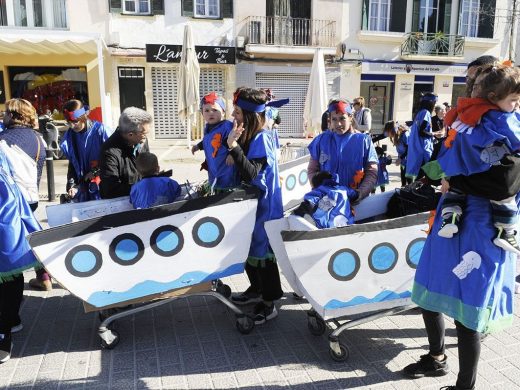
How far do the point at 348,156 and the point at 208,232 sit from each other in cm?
117

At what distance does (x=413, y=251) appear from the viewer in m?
2.88

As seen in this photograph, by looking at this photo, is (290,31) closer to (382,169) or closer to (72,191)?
(382,169)

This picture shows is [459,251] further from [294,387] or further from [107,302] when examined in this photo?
[107,302]

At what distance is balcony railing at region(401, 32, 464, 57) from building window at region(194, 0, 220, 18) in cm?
772

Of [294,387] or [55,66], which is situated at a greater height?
[55,66]

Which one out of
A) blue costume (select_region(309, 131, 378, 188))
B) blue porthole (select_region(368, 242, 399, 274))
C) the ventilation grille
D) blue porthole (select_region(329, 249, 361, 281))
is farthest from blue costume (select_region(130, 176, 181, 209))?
the ventilation grille

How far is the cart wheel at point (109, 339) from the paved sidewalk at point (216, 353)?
0.13 feet

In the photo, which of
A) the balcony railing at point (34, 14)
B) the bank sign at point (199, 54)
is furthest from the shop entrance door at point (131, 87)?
the balcony railing at point (34, 14)

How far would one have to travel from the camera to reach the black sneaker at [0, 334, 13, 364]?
2.99 metres

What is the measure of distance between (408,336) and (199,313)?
1597 mm

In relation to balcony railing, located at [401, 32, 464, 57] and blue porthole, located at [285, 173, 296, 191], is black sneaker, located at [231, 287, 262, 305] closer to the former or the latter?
blue porthole, located at [285, 173, 296, 191]

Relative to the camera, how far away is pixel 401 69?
746 inches

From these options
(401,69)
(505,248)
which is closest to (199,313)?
(505,248)

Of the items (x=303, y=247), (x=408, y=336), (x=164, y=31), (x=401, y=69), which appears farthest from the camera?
(x=401, y=69)
